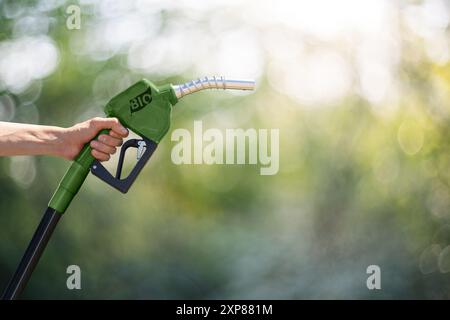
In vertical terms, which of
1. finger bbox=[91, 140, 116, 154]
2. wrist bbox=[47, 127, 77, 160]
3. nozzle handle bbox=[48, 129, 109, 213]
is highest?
wrist bbox=[47, 127, 77, 160]

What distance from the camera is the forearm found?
0.97 m

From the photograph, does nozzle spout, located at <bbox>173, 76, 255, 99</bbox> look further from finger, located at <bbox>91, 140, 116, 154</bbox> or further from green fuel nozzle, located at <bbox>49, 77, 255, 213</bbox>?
finger, located at <bbox>91, 140, 116, 154</bbox>

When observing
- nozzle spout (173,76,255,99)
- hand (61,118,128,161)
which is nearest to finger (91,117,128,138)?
hand (61,118,128,161)

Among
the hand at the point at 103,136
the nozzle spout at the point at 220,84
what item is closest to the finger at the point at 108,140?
the hand at the point at 103,136

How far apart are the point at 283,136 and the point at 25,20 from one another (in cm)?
122

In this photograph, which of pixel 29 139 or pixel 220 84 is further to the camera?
pixel 29 139

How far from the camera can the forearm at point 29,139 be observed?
97 centimetres

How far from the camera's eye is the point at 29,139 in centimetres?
97

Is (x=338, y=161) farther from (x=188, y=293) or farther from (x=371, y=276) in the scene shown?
(x=188, y=293)

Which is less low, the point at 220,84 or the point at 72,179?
the point at 220,84

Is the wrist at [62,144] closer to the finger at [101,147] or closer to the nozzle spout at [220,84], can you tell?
the finger at [101,147]

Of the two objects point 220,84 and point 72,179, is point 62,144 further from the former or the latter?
point 220,84

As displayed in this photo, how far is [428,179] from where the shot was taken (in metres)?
Result: 2.48

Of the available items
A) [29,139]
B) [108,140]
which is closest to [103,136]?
[108,140]
